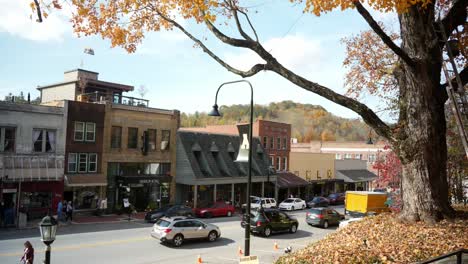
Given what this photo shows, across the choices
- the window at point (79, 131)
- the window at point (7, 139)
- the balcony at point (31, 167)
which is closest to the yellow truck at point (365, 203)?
the window at point (79, 131)

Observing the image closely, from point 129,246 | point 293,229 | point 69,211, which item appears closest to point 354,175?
point 293,229

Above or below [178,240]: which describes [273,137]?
above

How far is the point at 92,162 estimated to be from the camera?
3356 cm

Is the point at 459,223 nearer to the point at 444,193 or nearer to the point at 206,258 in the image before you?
the point at 444,193

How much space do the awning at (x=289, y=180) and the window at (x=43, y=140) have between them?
26025mm

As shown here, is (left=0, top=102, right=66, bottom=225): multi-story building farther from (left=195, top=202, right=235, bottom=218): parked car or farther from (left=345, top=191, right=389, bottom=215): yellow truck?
(left=345, top=191, right=389, bottom=215): yellow truck

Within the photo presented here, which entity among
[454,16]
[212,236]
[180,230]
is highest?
[454,16]

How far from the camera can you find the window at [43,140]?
3024 centimetres

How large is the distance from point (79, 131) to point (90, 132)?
0.95 m

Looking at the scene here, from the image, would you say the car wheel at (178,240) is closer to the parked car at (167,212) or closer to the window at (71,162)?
the parked car at (167,212)

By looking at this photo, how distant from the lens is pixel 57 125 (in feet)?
103

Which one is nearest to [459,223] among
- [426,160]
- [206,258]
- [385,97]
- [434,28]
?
[426,160]

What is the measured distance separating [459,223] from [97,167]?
28.7 metres

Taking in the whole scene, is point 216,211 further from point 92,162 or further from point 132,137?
point 92,162
